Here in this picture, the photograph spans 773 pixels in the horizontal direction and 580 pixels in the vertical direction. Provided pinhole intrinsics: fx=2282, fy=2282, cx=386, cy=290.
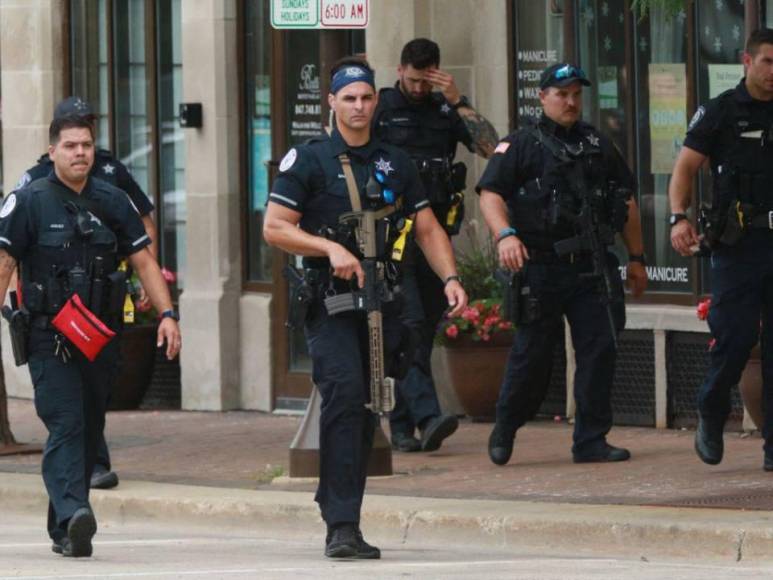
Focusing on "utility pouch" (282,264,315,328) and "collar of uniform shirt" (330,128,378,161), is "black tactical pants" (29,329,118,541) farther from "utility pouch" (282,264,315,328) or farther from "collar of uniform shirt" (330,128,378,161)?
"collar of uniform shirt" (330,128,378,161)

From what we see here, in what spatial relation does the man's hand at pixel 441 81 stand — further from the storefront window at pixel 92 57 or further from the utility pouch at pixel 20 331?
the storefront window at pixel 92 57

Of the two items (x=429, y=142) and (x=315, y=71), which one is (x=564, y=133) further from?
(x=315, y=71)

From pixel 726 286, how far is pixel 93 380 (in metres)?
3.01

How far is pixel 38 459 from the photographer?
1302 centimetres

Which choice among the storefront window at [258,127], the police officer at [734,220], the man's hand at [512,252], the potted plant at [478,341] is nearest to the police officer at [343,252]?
the man's hand at [512,252]

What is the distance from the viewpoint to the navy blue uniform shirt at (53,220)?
9453 millimetres

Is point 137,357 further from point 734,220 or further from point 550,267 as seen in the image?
point 734,220

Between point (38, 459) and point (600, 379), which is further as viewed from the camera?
point (38, 459)

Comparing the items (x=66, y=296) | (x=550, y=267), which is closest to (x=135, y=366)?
(x=550, y=267)

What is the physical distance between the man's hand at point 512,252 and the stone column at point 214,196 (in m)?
4.69

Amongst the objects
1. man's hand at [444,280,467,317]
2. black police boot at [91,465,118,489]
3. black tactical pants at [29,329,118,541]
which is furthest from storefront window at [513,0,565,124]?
black tactical pants at [29,329,118,541]

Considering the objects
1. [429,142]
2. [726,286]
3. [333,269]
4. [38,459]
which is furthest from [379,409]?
[38,459]

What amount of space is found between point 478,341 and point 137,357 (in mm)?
3259

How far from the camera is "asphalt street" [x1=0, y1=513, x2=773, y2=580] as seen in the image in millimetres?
8719
